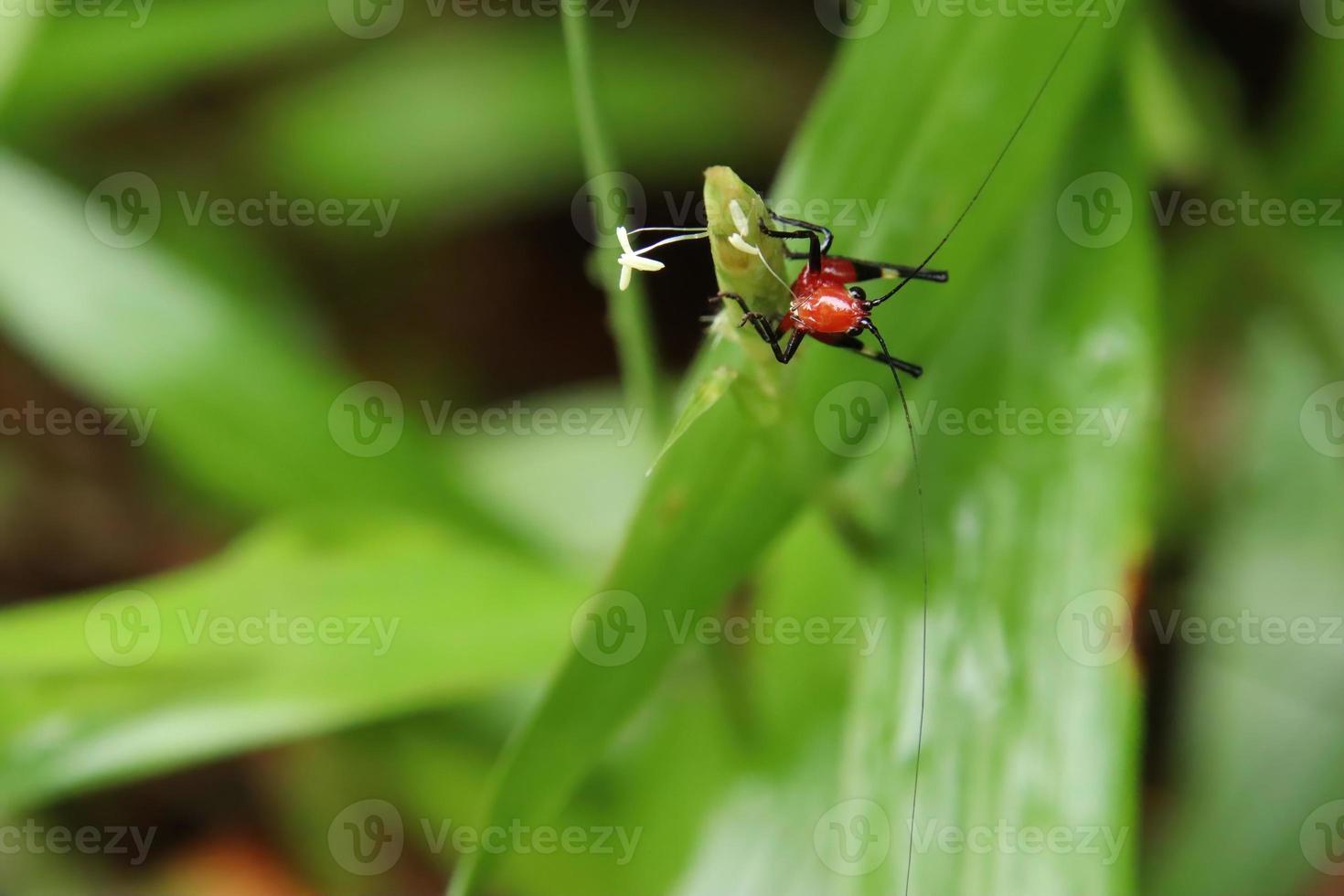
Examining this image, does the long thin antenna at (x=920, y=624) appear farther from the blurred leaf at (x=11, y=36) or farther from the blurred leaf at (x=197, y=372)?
the blurred leaf at (x=11, y=36)

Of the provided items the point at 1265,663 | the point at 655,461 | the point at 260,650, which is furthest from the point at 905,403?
the point at 1265,663

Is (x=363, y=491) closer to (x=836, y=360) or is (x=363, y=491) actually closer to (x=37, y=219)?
(x=37, y=219)

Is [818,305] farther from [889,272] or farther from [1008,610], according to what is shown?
[1008,610]

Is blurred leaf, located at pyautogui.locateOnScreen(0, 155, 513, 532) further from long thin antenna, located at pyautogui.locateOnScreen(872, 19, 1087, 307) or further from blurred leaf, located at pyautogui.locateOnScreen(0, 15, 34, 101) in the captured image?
long thin antenna, located at pyautogui.locateOnScreen(872, 19, 1087, 307)

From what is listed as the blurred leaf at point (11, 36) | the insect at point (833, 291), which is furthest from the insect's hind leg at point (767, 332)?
the blurred leaf at point (11, 36)

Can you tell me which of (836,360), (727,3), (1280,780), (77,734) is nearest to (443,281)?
(727,3)

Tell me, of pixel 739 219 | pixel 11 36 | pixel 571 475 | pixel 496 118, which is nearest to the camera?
pixel 739 219
